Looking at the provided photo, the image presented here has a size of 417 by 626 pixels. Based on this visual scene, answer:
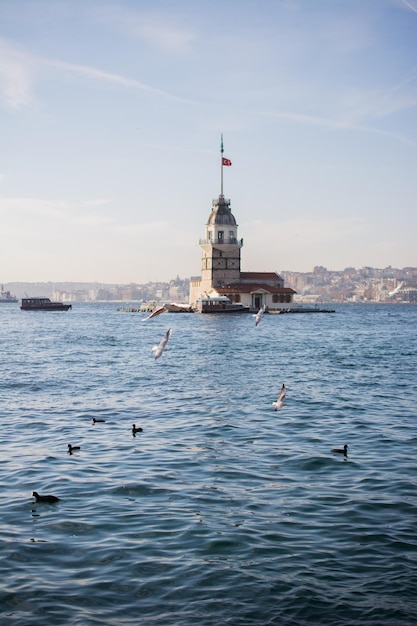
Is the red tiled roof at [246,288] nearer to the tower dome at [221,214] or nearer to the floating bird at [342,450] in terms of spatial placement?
the tower dome at [221,214]

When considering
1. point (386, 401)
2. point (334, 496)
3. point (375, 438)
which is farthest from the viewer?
point (386, 401)

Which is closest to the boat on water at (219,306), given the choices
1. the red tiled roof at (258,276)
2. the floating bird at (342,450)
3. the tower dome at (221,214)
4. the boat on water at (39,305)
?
the red tiled roof at (258,276)

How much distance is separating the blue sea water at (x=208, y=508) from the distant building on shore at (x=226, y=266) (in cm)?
9550

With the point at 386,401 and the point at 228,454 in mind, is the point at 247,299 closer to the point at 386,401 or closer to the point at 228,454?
the point at 386,401

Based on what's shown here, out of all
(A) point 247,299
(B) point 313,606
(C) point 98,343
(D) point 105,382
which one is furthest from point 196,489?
(A) point 247,299

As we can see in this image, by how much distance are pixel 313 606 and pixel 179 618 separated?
6.11 ft

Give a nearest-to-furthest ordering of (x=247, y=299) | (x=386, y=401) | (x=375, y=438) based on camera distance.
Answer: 1. (x=375, y=438)
2. (x=386, y=401)
3. (x=247, y=299)

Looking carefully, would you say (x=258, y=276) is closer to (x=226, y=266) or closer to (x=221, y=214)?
(x=226, y=266)

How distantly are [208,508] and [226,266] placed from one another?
4507 inches

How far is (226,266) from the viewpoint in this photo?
127500 millimetres

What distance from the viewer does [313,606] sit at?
9750 millimetres

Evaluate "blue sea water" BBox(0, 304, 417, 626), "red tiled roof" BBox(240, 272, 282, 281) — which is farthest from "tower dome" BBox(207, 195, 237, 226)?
"blue sea water" BBox(0, 304, 417, 626)

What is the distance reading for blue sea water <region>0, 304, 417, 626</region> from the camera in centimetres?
995

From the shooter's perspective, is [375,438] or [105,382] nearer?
[375,438]
